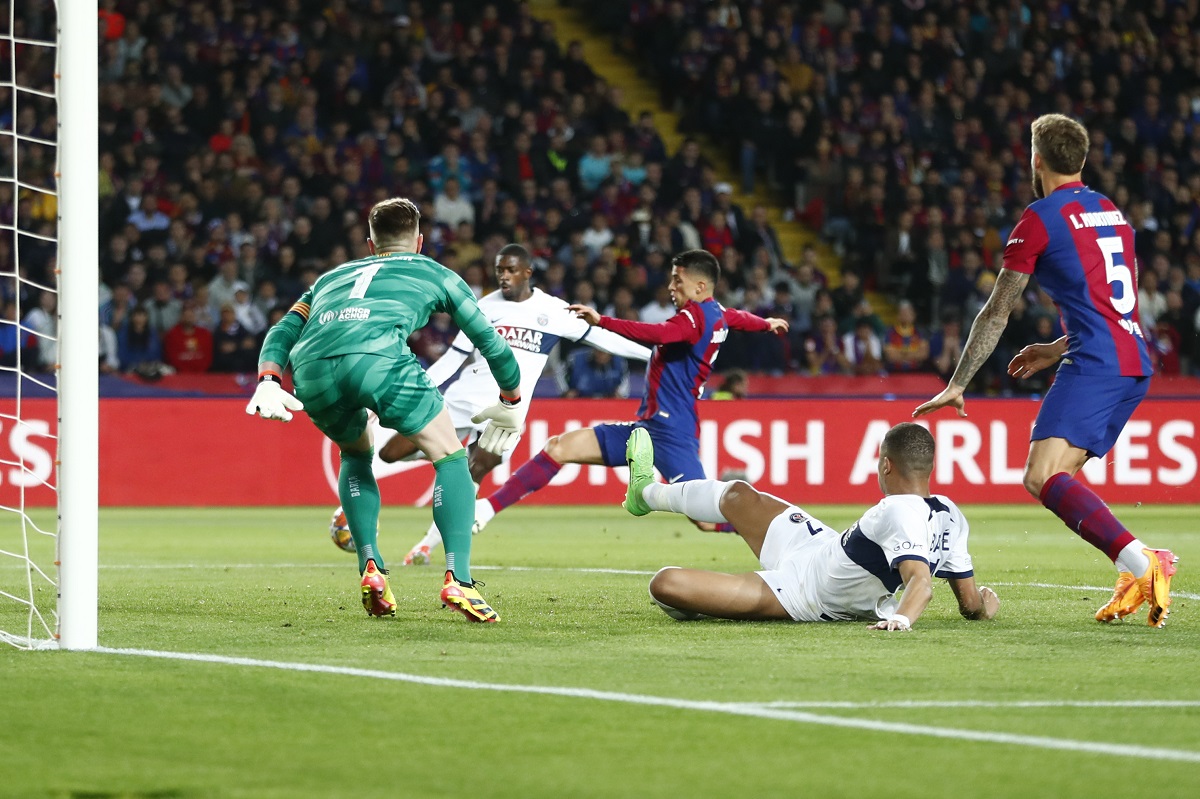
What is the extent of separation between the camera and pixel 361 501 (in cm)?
777

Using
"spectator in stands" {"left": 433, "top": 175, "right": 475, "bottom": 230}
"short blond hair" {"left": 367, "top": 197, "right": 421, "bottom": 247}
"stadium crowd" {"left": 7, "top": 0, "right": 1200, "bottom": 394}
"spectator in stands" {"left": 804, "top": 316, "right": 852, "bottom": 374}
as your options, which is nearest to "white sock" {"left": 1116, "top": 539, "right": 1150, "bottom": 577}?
"short blond hair" {"left": 367, "top": 197, "right": 421, "bottom": 247}

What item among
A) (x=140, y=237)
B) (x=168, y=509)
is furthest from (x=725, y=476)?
(x=140, y=237)

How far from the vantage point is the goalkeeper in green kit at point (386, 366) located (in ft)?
23.7

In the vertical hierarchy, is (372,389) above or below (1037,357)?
below

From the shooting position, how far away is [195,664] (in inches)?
223

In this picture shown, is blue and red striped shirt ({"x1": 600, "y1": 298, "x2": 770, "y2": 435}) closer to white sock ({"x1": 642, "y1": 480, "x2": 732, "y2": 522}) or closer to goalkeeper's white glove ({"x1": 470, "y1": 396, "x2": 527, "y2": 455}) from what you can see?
white sock ({"x1": 642, "y1": 480, "x2": 732, "y2": 522})

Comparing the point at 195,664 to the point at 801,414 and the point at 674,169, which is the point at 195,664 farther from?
the point at 674,169

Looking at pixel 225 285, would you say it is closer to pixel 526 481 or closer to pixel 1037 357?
pixel 526 481

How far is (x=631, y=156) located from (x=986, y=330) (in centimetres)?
1487

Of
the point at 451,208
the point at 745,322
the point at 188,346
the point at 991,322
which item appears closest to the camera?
the point at 991,322

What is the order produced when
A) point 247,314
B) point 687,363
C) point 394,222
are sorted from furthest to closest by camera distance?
point 247,314 < point 687,363 < point 394,222

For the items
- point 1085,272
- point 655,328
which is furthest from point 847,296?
point 1085,272

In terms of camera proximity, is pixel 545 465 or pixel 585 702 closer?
pixel 585 702

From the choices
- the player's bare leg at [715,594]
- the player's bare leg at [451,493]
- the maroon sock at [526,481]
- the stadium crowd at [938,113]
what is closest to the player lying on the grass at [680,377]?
the maroon sock at [526,481]
